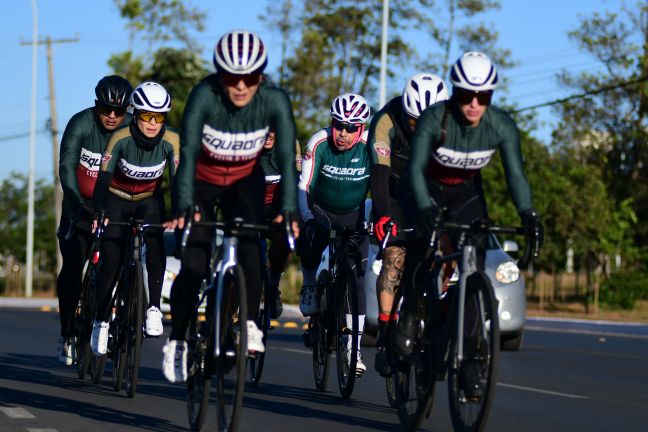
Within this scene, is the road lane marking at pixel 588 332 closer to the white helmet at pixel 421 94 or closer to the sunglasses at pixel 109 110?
the sunglasses at pixel 109 110

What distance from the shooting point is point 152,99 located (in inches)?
412

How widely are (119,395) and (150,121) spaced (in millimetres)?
2041

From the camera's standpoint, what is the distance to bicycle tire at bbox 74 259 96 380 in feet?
36.7

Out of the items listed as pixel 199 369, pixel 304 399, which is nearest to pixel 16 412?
pixel 199 369

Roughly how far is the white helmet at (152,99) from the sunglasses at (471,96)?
10.4 ft

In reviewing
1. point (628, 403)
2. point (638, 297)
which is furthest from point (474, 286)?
point (638, 297)

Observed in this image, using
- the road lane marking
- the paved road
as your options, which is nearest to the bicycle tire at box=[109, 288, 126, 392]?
the paved road

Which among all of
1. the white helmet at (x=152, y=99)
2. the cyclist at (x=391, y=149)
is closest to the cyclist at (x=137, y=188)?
the white helmet at (x=152, y=99)

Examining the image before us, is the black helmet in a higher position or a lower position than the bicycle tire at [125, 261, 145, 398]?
higher

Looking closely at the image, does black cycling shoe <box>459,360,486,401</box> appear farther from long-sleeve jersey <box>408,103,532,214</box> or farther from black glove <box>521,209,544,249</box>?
long-sleeve jersey <box>408,103,532,214</box>

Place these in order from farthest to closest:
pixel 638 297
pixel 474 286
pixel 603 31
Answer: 1. pixel 603 31
2. pixel 638 297
3. pixel 474 286

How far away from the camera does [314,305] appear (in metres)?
11.3

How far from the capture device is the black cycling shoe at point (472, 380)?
7.23 m

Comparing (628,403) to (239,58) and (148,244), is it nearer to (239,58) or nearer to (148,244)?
(148,244)
